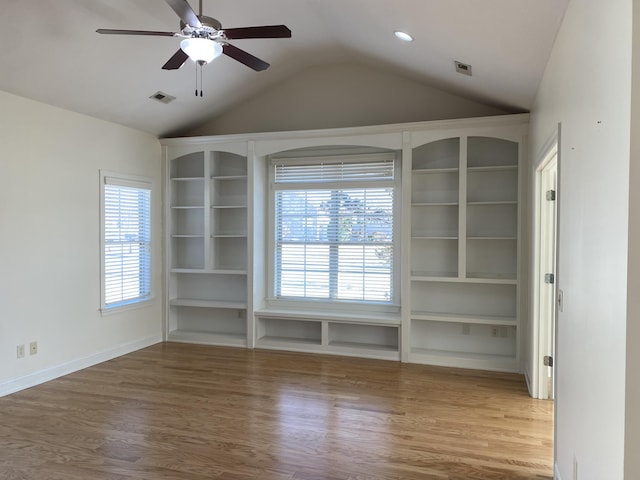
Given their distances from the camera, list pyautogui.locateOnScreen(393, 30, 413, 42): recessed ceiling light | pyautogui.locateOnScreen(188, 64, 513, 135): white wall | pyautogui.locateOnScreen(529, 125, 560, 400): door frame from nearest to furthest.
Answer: pyautogui.locateOnScreen(393, 30, 413, 42): recessed ceiling light < pyautogui.locateOnScreen(529, 125, 560, 400): door frame < pyautogui.locateOnScreen(188, 64, 513, 135): white wall

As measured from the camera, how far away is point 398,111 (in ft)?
17.3

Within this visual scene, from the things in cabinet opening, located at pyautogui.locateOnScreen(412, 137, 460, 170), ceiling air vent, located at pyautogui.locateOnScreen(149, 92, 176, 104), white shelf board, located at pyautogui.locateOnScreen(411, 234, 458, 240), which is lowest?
white shelf board, located at pyautogui.locateOnScreen(411, 234, 458, 240)

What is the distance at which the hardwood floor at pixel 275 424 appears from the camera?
2.74 metres

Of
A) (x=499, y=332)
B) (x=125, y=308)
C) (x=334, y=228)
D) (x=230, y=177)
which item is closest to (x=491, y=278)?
(x=499, y=332)

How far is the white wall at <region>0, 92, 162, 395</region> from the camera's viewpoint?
157 inches

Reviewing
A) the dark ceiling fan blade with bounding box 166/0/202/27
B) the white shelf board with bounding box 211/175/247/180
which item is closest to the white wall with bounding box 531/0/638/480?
the dark ceiling fan blade with bounding box 166/0/202/27

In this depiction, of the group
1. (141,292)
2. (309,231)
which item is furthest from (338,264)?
(141,292)

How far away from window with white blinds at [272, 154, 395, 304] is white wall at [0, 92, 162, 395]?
6.44 ft

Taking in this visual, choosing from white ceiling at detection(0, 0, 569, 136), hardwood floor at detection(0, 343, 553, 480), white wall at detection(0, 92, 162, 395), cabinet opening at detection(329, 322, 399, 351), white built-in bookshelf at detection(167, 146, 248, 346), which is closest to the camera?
hardwood floor at detection(0, 343, 553, 480)

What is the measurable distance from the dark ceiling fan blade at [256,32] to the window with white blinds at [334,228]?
273 centimetres

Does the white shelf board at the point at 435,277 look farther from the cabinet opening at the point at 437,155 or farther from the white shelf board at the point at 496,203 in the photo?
the cabinet opening at the point at 437,155

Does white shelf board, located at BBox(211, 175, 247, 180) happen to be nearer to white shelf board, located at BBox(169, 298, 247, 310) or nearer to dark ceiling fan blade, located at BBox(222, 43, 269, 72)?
white shelf board, located at BBox(169, 298, 247, 310)

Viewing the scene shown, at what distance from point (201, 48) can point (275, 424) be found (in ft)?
8.65

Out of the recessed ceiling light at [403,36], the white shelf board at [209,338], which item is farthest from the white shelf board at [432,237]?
the white shelf board at [209,338]
